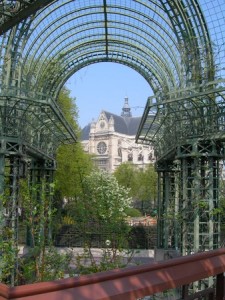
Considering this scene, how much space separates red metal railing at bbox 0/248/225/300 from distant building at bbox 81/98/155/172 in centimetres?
10309

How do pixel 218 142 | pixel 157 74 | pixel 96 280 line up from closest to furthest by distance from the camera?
pixel 96 280 → pixel 218 142 → pixel 157 74

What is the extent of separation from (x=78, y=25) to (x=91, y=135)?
8862 centimetres

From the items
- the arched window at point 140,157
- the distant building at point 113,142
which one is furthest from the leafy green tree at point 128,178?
the arched window at point 140,157

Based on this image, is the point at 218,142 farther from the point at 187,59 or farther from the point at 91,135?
the point at 91,135

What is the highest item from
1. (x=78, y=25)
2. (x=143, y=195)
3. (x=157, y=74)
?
(x=78, y=25)

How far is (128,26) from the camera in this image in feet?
73.5

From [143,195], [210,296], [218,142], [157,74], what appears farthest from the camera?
[143,195]

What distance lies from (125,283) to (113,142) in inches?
4142

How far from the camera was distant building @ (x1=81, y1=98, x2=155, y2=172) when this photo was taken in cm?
10719

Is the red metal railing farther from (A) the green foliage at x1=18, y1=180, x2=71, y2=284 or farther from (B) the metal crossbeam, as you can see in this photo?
(A) the green foliage at x1=18, y1=180, x2=71, y2=284

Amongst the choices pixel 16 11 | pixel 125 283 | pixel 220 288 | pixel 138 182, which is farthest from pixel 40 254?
pixel 138 182

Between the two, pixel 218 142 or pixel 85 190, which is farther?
pixel 218 142

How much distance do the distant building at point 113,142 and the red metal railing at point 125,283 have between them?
103 metres

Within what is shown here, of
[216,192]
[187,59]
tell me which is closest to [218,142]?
[216,192]
